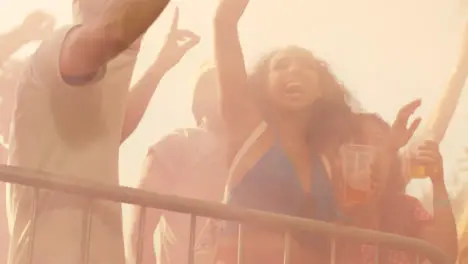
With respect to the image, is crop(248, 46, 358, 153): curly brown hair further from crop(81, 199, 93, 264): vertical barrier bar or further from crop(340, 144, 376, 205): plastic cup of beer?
crop(81, 199, 93, 264): vertical barrier bar

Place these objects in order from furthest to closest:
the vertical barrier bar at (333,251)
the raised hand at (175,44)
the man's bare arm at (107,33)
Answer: the raised hand at (175,44), the vertical barrier bar at (333,251), the man's bare arm at (107,33)

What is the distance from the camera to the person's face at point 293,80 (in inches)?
44.7

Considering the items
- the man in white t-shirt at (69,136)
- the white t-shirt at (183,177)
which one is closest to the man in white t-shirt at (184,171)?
the white t-shirt at (183,177)

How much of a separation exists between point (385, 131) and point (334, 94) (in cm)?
10

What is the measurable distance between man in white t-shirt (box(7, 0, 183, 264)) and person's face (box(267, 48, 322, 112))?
1.29 ft

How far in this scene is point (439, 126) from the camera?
1158 mm

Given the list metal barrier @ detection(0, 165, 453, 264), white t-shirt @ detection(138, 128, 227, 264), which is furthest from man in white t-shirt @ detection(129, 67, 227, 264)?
metal barrier @ detection(0, 165, 453, 264)

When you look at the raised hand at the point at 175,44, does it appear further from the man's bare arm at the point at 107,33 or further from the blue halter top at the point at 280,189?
the man's bare arm at the point at 107,33

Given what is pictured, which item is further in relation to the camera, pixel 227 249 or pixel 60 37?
pixel 227 249

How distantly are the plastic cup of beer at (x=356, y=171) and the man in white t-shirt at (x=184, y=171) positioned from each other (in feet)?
0.64

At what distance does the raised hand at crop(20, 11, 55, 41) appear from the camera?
3.42 ft

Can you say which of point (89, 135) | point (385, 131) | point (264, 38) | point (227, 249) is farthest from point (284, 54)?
point (89, 135)

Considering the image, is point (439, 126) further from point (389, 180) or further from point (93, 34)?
point (93, 34)

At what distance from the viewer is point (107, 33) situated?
699 mm
